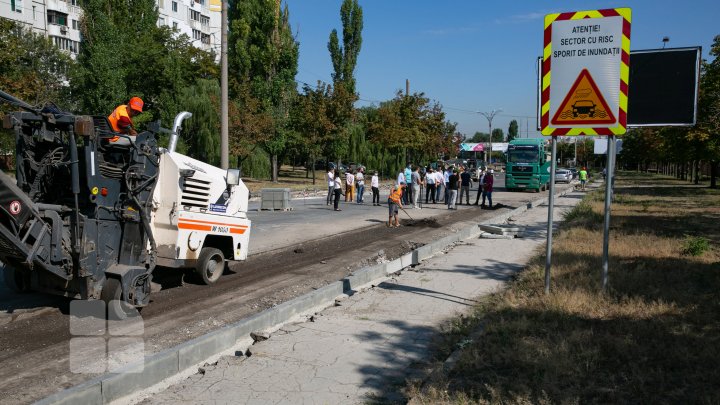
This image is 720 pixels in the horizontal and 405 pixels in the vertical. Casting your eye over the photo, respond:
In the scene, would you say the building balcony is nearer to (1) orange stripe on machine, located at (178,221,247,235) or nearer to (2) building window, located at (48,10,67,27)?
(2) building window, located at (48,10,67,27)

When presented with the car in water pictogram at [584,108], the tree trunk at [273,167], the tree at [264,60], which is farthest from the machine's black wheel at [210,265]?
the tree trunk at [273,167]

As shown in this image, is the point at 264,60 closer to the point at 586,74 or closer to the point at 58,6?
the point at 586,74

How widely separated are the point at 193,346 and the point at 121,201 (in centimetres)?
237

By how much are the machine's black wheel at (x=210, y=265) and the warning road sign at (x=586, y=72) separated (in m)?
5.26

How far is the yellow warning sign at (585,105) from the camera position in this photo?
689 centimetres

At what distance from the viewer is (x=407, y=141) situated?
1773 inches

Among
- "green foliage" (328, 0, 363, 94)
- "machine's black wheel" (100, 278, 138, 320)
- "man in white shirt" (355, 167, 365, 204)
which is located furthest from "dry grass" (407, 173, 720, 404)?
"green foliage" (328, 0, 363, 94)

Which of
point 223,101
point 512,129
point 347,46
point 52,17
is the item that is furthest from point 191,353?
point 512,129

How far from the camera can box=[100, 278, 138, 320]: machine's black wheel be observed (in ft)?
20.6

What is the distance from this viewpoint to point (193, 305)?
7.21 meters

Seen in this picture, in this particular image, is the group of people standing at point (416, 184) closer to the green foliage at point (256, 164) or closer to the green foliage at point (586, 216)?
the green foliage at point (586, 216)

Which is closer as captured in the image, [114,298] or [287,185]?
[114,298]

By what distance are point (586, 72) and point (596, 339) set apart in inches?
138

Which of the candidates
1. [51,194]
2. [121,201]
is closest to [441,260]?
[121,201]
